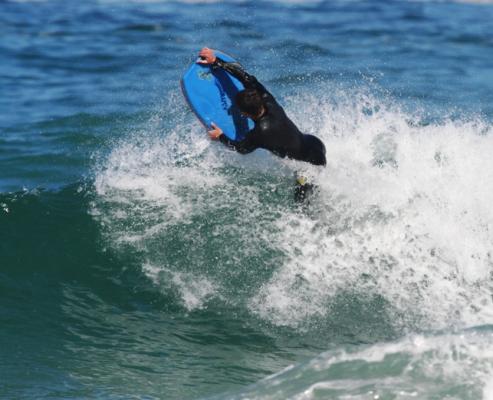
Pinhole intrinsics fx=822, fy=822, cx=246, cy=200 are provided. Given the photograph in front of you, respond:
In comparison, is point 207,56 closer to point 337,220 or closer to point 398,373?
point 337,220

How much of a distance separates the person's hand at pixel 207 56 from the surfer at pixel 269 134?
0.62m

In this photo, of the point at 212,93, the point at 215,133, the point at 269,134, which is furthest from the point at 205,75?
the point at 269,134

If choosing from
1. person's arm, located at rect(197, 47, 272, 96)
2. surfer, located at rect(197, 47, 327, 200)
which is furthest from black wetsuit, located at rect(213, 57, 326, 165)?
person's arm, located at rect(197, 47, 272, 96)

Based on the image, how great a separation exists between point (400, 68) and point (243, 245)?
981 centimetres

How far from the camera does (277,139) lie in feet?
26.4

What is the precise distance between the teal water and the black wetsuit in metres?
0.43

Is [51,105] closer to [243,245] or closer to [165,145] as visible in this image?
[165,145]

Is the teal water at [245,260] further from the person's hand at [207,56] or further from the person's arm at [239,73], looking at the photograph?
the person's hand at [207,56]

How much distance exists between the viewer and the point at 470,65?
1773 centimetres

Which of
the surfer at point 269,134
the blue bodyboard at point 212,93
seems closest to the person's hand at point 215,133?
the surfer at point 269,134

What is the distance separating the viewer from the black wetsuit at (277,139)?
8008mm

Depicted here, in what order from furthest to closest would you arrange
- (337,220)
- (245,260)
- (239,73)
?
(239,73)
(337,220)
(245,260)

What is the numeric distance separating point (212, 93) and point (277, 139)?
50.2 inches

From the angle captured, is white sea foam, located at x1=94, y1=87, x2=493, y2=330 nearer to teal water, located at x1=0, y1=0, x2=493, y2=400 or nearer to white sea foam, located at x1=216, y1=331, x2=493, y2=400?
teal water, located at x1=0, y1=0, x2=493, y2=400
